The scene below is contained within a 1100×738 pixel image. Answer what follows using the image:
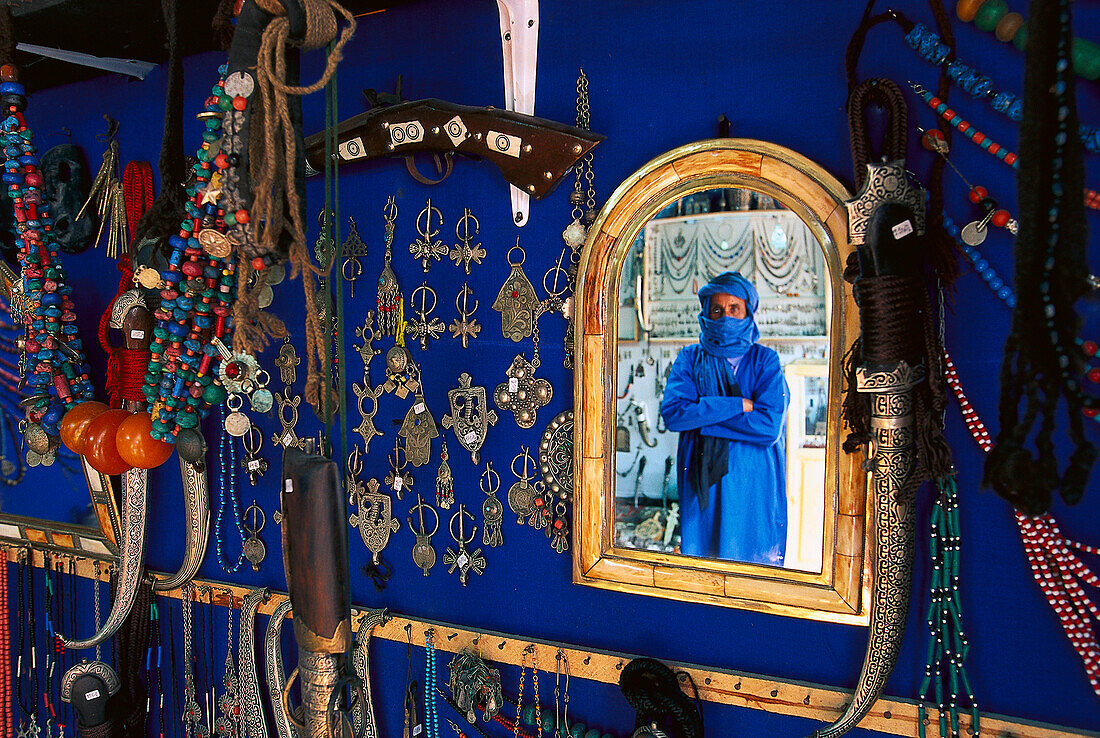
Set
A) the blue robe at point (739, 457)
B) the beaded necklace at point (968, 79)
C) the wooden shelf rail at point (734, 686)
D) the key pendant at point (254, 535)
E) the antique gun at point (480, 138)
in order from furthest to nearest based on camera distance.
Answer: the key pendant at point (254, 535) → the antique gun at point (480, 138) → the blue robe at point (739, 457) → the wooden shelf rail at point (734, 686) → the beaded necklace at point (968, 79)

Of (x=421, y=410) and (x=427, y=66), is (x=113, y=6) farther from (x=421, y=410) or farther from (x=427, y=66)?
(x=421, y=410)

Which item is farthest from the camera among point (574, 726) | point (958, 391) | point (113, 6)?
point (113, 6)

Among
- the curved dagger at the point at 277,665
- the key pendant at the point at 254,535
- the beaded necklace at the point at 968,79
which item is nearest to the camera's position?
the beaded necklace at the point at 968,79

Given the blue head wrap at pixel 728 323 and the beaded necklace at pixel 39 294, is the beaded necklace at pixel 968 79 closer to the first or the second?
the blue head wrap at pixel 728 323

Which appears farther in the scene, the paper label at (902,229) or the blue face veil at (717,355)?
the blue face veil at (717,355)

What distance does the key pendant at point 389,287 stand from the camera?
5.16 ft

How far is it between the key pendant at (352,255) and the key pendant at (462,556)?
59 centimetres

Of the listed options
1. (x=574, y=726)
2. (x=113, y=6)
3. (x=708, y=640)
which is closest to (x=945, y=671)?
(x=708, y=640)

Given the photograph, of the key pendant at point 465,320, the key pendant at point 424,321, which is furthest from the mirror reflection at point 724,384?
the key pendant at point 424,321

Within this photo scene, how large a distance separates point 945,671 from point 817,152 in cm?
93

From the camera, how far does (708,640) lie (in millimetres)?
1319

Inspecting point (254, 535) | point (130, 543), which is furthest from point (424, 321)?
point (130, 543)

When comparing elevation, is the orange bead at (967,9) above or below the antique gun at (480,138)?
above

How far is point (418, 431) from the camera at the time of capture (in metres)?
1.57
